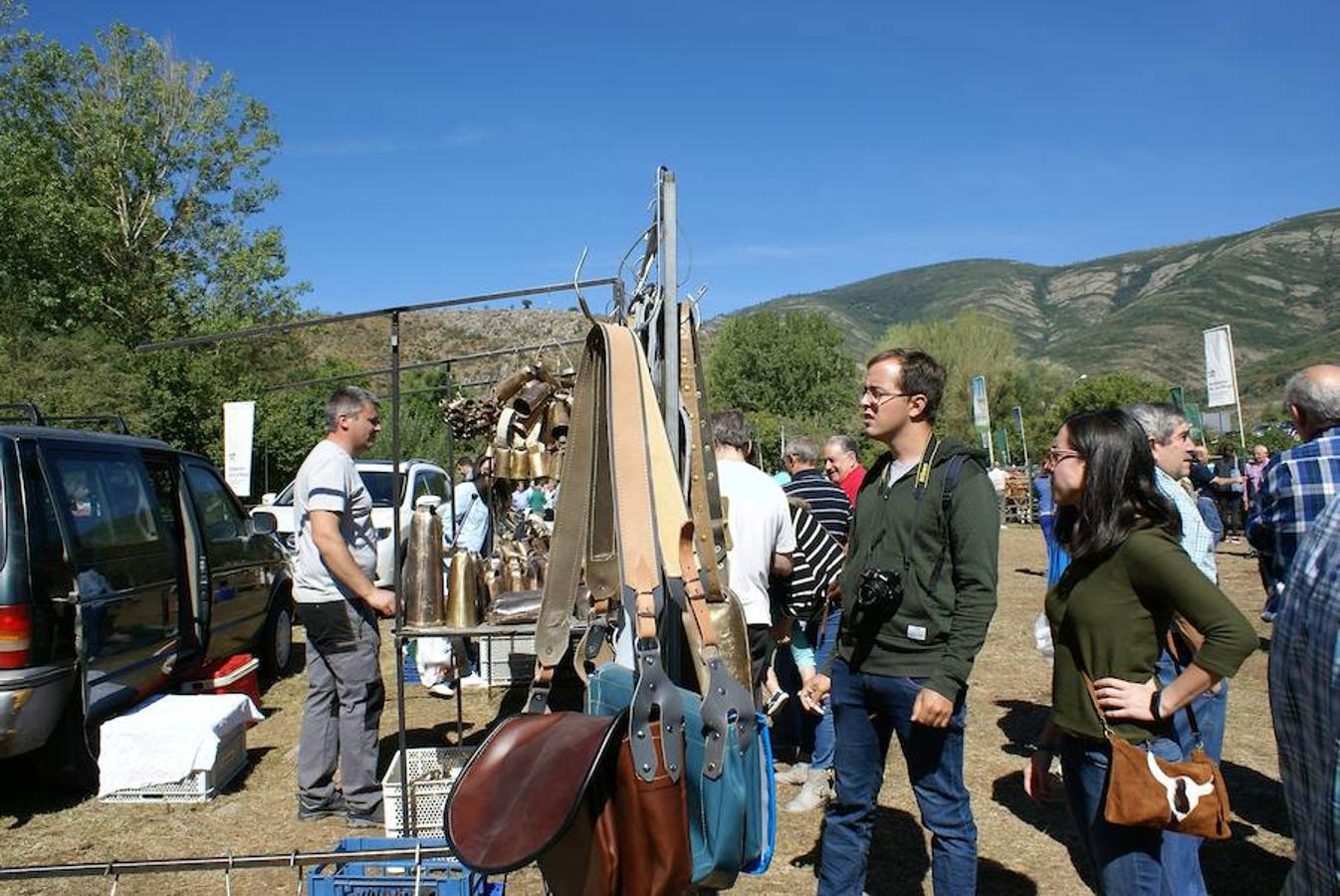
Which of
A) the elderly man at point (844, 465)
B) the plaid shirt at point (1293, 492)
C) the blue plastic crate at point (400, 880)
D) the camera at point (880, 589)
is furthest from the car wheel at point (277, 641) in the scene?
the plaid shirt at point (1293, 492)

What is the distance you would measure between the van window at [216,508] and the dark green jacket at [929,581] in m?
5.45

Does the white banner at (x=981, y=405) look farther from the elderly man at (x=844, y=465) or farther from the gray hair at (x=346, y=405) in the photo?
the gray hair at (x=346, y=405)

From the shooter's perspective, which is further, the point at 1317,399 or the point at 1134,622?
the point at 1317,399

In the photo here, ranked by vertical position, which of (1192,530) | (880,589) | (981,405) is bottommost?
(880,589)

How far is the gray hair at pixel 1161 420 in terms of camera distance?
3832mm

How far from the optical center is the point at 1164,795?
2367mm

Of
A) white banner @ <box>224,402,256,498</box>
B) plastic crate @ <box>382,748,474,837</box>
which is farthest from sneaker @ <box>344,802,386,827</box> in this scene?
white banner @ <box>224,402,256,498</box>

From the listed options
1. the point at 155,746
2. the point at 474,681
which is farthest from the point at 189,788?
the point at 474,681

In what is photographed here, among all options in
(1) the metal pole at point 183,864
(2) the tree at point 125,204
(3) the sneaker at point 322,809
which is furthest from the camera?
(2) the tree at point 125,204

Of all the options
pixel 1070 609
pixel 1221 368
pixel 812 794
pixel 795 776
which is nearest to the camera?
pixel 1070 609

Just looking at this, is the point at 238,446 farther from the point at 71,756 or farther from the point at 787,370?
the point at 787,370

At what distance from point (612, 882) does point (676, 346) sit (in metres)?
1.43

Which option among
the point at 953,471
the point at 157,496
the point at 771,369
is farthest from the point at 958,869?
the point at 771,369

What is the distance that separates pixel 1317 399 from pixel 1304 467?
259mm
